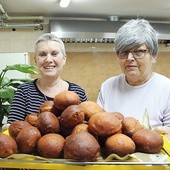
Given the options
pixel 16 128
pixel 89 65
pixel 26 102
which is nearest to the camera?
pixel 16 128

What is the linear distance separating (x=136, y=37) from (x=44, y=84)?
539 millimetres

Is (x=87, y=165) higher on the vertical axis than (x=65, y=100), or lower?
lower

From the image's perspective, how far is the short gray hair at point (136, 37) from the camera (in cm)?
106

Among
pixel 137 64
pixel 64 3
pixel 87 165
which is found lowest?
pixel 87 165

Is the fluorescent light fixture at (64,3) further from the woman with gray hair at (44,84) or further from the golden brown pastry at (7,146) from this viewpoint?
the golden brown pastry at (7,146)

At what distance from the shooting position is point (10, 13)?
409 centimetres

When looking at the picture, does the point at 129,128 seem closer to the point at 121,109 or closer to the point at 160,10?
the point at 121,109

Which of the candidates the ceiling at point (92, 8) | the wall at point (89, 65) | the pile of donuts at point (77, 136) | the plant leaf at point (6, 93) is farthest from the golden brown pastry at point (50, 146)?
the wall at point (89, 65)

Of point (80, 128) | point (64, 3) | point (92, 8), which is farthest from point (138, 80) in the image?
point (92, 8)

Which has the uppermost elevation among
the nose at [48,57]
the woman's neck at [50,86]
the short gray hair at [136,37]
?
the short gray hair at [136,37]

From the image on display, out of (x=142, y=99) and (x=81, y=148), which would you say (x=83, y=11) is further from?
(x=81, y=148)

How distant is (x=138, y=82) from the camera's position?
1.21 m

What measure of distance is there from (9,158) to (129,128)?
29 centimetres

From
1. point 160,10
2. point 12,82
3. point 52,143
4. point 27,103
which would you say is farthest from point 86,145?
point 160,10
